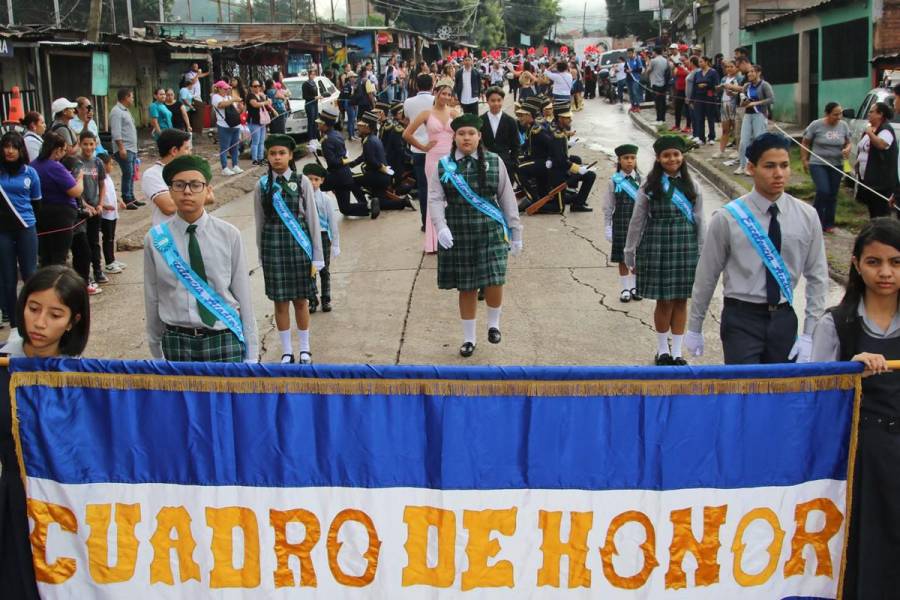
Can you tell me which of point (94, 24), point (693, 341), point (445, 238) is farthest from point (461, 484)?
point (94, 24)

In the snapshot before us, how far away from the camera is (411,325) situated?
29.4 ft

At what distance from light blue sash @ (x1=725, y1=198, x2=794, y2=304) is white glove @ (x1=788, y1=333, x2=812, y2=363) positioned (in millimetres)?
230

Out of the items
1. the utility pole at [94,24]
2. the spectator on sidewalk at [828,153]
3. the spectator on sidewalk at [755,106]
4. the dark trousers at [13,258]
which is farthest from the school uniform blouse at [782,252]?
the utility pole at [94,24]

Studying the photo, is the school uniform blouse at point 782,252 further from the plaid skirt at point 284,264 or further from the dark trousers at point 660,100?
the dark trousers at point 660,100

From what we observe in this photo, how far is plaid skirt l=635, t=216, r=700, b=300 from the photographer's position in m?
7.18

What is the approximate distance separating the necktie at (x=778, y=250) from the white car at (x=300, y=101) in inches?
781

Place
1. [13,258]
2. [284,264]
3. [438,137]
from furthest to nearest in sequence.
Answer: [438,137] < [13,258] < [284,264]

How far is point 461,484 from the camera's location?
3547 mm

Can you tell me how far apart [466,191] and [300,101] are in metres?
19.1

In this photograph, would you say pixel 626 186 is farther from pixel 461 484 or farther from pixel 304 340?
pixel 461 484

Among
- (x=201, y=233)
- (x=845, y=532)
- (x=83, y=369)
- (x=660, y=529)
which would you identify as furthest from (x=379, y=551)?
(x=201, y=233)

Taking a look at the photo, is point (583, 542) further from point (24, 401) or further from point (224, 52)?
point (224, 52)

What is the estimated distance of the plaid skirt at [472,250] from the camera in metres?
7.61

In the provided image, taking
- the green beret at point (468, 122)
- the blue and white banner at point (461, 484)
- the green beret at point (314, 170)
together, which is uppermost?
the green beret at point (468, 122)
